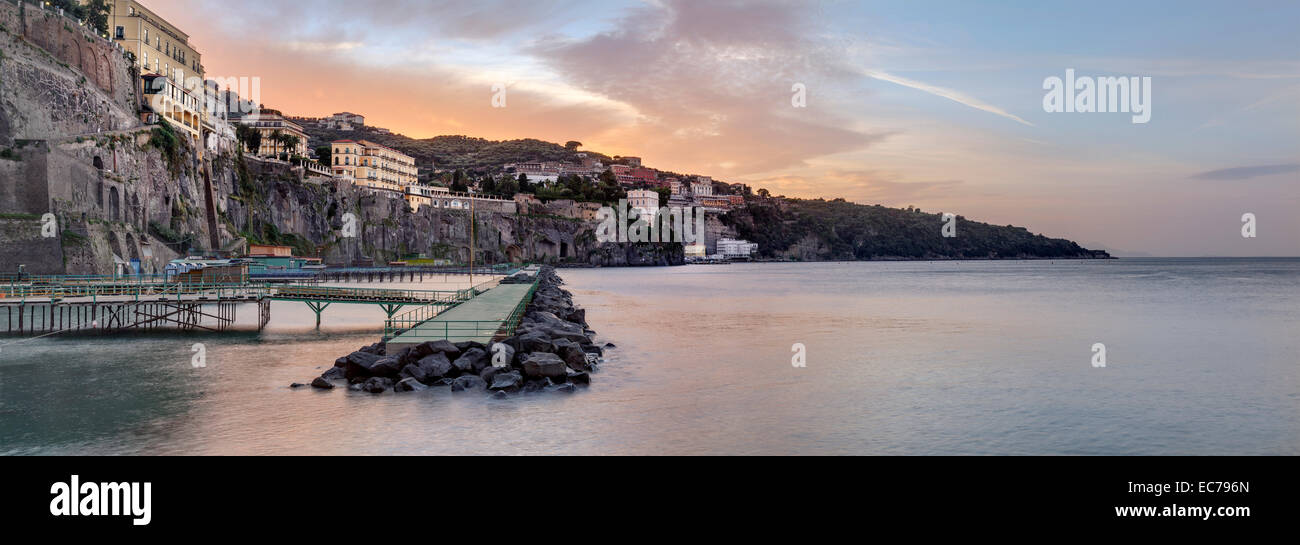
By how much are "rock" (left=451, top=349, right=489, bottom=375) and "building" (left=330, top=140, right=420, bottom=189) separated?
4806 inches

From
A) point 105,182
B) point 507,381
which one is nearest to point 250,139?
point 105,182

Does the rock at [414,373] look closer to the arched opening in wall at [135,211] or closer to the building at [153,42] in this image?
the arched opening in wall at [135,211]

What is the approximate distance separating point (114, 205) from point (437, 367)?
4709cm

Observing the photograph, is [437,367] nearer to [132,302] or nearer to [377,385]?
[377,385]

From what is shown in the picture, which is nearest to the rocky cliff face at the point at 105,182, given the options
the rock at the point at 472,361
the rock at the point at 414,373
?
the rock at the point at 414,373

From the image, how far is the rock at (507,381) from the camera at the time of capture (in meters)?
20.9

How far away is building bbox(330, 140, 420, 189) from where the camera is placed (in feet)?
465

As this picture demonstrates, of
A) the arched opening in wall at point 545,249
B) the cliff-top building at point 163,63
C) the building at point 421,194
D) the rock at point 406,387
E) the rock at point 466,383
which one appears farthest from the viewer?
the arched opening in wall at point 545,249

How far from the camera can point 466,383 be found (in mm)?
21469

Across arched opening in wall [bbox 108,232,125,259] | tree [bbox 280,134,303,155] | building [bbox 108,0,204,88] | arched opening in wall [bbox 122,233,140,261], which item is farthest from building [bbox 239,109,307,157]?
arched opening in wall [bbox 108,232,125,259]

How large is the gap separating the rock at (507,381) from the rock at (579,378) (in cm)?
169

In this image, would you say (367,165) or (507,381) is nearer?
(507,381)

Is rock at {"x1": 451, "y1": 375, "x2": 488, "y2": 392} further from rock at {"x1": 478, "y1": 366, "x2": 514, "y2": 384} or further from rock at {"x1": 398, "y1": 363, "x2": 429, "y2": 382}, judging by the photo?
rock at {"x1": 398, "y1": 363, "x2": 429, "y2": 382}
